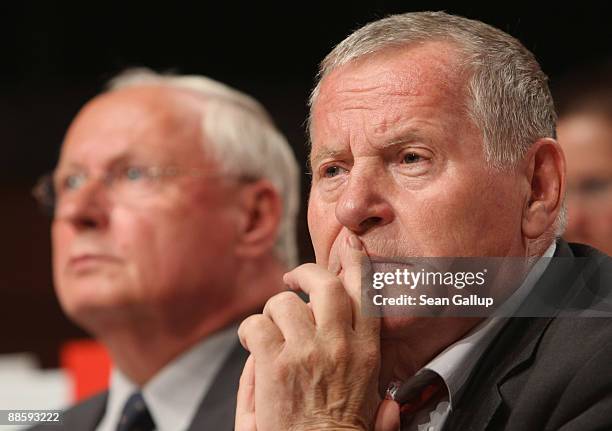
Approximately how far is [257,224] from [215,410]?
43 cm

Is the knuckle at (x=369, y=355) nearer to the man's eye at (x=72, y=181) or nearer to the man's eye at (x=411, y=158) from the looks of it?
the man's eye at (x=411, y=158)

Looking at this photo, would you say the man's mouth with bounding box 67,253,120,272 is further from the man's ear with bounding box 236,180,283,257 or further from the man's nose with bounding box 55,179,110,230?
the man's ear with bounding box 236,180,283,257

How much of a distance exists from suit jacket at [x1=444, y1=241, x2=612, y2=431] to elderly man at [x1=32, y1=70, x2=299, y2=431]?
0.63m

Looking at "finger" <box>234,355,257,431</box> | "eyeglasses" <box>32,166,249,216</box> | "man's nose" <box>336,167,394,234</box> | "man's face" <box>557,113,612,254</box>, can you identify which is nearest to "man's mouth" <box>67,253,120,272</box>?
"eyeglasses" <box>32,166,249,216</box>

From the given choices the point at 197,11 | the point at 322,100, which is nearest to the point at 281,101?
the point at 197,11

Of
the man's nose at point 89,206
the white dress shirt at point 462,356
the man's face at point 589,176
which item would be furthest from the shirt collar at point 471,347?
the man's nose at point 89,206

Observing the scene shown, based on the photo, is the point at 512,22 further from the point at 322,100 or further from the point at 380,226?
the point at 380,226

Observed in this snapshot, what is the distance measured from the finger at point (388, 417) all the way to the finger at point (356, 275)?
10 centimetres

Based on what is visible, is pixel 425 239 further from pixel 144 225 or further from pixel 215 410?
pixel 144 225

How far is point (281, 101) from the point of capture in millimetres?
2059

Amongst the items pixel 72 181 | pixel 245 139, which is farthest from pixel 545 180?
pixel 72 181

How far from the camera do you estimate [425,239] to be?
51.0 inches

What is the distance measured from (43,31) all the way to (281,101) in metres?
0.78

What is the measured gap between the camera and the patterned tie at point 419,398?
1.31m
